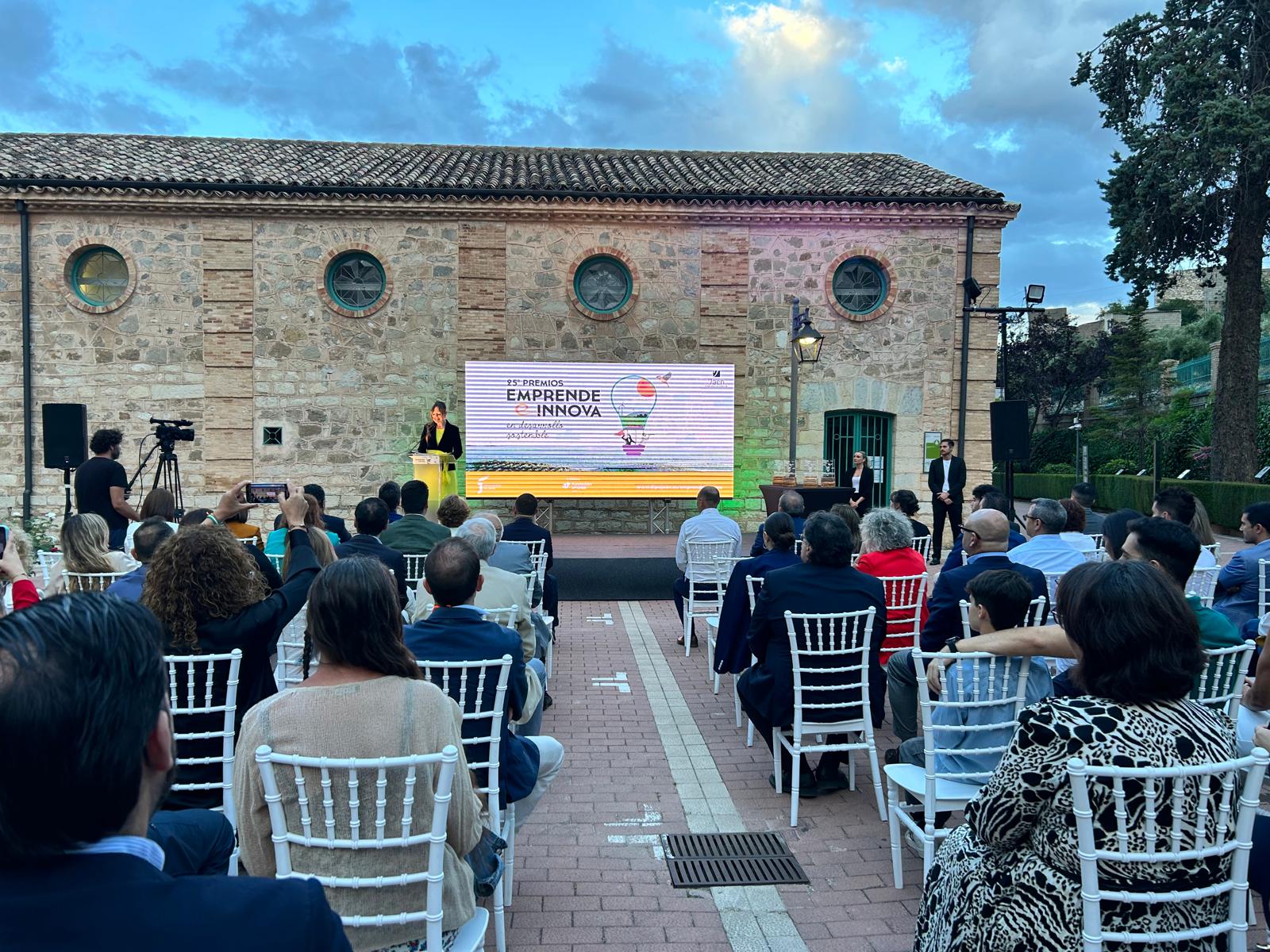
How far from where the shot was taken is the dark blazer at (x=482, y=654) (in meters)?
2.88

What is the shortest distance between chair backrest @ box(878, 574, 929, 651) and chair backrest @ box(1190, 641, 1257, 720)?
1850 millimetres

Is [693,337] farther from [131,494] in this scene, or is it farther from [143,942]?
[143,942]

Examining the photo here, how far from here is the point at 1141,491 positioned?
71.2 feet

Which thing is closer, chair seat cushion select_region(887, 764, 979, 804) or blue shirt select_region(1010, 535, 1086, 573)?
chair seat cushion select_region(887, 764, 979, 804)

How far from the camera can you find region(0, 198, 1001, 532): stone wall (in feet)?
46.6

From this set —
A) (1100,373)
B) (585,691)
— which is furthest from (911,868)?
(1100,373)

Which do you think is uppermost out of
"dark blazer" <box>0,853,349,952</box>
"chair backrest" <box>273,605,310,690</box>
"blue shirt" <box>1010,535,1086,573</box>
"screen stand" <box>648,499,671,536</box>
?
"dark blazer" <box>0,853,349,952</box>

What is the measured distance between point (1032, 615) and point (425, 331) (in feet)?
40.7

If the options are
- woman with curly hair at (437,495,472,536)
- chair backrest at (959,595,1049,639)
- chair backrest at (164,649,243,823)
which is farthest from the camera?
woman with curly hair at (437,495,472,536)

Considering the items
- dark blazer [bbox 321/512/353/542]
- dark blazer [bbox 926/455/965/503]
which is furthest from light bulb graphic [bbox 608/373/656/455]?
dark blazer [bbox 321/512/353/542]

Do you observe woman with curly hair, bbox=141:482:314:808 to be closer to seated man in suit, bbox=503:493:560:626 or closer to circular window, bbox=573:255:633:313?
seated man in suit, bbox=503:493:560:626

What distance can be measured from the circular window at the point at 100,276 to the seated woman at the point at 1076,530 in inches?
578

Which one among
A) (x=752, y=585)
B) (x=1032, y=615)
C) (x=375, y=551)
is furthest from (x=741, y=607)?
(x=375, y=551)

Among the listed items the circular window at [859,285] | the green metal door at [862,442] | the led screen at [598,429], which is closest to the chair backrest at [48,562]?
the led screen at [598,429]
